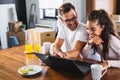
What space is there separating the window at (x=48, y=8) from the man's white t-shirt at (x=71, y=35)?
320 cm

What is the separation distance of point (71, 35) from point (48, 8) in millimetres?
3638

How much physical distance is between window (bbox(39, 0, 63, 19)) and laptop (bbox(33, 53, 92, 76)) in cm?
380

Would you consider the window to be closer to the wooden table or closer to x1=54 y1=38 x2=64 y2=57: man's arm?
x1=54 y1=38 x2=64 y2=57: man's arm

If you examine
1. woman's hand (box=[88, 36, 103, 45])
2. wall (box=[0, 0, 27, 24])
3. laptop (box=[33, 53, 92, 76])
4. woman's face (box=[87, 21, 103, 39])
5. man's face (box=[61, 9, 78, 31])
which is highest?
wall (box=[0, 0, 27, 24])

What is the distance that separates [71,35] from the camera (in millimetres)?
1979

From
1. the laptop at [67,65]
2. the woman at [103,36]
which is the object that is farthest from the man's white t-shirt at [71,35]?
the laptop at [67,65]

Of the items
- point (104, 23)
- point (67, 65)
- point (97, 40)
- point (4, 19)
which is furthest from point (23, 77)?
point (4, 19)

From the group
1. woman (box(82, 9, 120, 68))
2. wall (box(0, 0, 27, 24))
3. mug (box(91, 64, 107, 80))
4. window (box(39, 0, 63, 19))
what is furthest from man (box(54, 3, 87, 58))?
wall (box(0, 0, 27, 24))

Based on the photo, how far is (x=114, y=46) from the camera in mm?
1624

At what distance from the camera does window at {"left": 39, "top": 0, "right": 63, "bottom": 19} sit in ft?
17.4

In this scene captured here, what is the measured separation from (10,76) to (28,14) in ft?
14.7

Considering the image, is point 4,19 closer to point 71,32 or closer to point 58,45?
point 58,45

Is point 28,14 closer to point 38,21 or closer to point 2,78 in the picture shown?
point 38,21

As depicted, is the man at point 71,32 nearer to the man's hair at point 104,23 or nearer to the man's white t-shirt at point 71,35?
the man's white t-shirt at point 71,35
